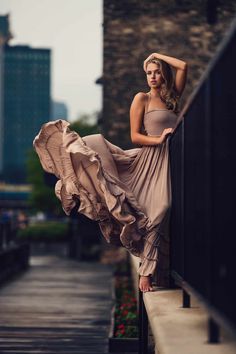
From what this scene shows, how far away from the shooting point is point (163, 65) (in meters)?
5.06

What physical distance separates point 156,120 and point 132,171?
0.36 m

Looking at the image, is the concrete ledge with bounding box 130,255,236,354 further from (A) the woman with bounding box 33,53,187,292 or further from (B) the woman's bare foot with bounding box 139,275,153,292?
(A) the woman with bounding box 33,53,187,292

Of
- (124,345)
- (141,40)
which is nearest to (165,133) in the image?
(124,345)

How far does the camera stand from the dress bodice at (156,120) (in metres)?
5.14

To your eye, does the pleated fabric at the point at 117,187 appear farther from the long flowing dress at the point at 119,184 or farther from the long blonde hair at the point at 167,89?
the long blonde hair at the point at 167,89

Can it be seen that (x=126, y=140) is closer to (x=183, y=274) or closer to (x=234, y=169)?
(x=183, y=274)

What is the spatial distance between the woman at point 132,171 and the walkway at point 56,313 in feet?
10.6

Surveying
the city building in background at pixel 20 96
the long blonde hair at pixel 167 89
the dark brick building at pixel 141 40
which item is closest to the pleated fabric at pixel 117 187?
the long blonde hair at pixel 167 89

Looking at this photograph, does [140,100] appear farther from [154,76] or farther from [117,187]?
[117,187]

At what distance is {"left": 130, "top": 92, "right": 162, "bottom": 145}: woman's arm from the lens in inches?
198

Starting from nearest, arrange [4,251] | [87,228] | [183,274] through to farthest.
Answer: [183,274] < [4,251] < [87,228]

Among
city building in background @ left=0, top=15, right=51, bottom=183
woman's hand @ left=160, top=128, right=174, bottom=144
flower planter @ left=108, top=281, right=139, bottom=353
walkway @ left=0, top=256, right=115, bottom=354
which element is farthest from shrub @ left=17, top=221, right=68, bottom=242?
city building in background @ left=0, top=15, right=51, bottom=183

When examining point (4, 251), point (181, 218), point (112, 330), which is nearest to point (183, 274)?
point (181, 218)

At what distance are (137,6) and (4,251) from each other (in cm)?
939
